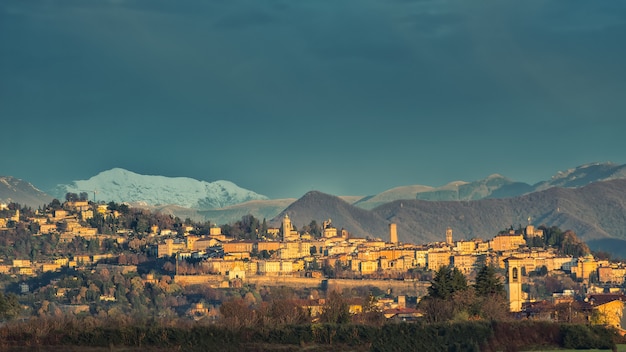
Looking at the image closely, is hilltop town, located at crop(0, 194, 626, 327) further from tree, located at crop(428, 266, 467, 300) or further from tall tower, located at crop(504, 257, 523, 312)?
tree, located at crop(428, 266, 467, 300)

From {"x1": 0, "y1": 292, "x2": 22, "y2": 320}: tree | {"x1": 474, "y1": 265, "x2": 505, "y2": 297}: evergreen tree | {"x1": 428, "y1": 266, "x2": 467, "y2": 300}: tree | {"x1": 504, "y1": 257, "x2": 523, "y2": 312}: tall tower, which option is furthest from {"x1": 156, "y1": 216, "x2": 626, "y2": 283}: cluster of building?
{"x1": 428, "y1": 266, "x2": 467, "y2": 300}: tree

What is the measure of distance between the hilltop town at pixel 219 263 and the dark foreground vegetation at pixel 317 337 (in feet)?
166

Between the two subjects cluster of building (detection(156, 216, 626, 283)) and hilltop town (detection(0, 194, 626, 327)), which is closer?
hilltop town (detection(0, 194, 626, 327))

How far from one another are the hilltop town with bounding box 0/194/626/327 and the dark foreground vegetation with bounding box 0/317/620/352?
50.5 meters

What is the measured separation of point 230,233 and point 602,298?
3448 inches

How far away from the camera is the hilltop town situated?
116625 millimetres

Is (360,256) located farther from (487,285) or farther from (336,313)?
(336,313)

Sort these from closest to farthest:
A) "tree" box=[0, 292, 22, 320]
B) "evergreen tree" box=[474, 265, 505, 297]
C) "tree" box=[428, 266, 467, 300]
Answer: "tree" box=[428, 266, 467, 300], "evergreen tree" box=[474, 265, 505, 297], "tree" box=[0, 292, 22, 320]

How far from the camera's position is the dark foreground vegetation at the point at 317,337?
4806 centimetres

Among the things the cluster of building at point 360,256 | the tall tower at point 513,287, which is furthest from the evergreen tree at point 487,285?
the cluster of building at point 360,256

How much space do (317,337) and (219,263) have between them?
3445 inches

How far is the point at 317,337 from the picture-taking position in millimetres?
49969

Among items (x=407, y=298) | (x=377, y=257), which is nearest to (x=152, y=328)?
(x=407, y=298)

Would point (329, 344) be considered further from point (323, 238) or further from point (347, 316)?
point (323, 238)
